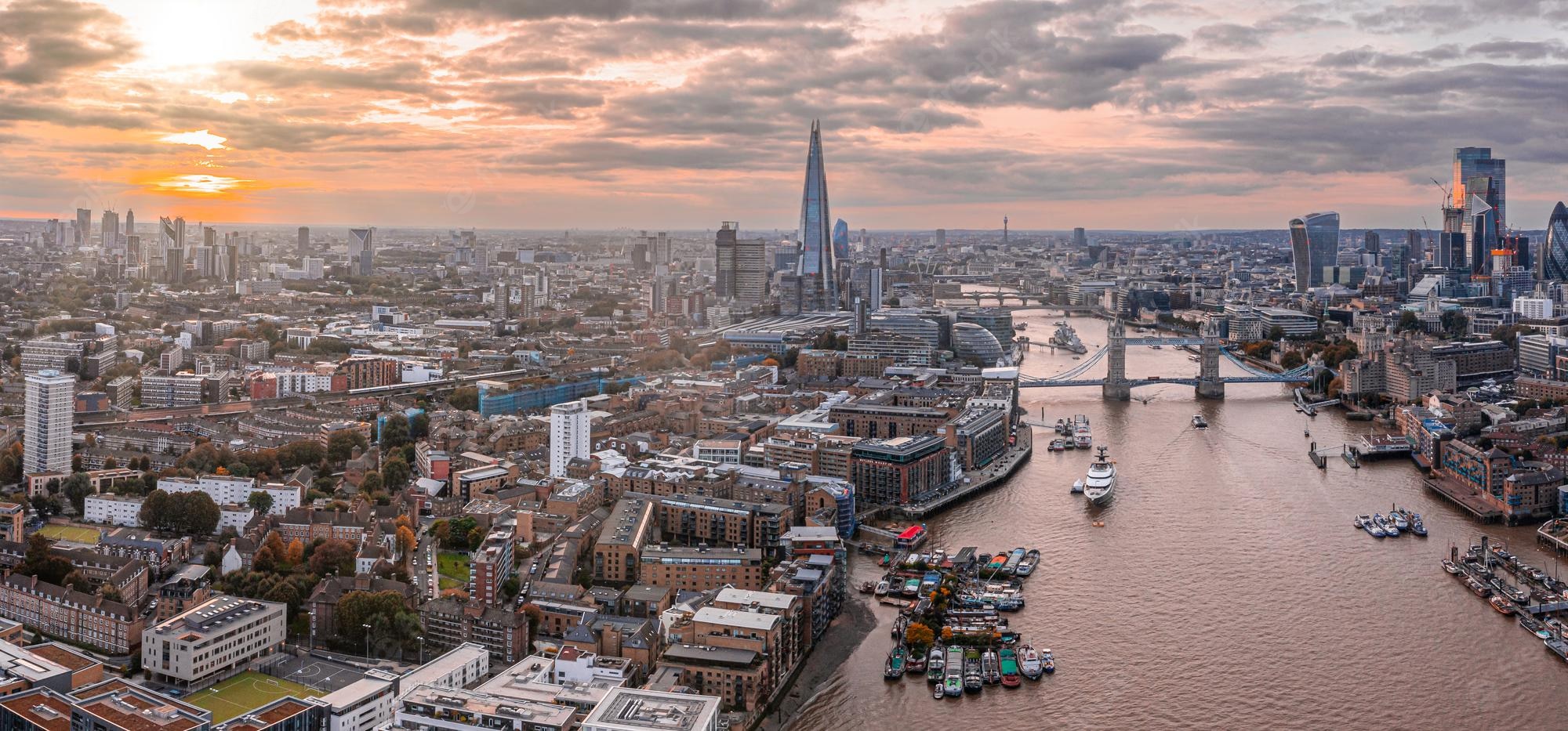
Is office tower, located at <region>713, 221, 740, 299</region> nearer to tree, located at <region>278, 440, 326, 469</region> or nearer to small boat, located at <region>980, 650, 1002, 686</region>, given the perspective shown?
tree, located at <region>278, 440, 326, 469</region>

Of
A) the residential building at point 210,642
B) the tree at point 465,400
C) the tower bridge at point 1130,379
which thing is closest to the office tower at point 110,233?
the tree at point 465,400

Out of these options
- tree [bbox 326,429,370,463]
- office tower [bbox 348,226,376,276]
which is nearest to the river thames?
tree [bbox 326,429,370,463]

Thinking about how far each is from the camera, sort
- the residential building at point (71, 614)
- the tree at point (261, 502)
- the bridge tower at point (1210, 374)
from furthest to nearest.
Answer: the bridge tower at point (1210, 374) → the tree at point (261, 502) → the residential building at point (71, 614)

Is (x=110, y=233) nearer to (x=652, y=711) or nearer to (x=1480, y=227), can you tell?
(x=652, y=711)

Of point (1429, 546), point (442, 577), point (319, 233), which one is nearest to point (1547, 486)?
point (1429, 546)

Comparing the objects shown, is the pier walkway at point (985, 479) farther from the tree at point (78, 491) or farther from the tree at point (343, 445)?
the tree at point (78, 491)

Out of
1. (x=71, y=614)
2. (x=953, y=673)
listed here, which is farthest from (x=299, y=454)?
(x=953, y=673)
